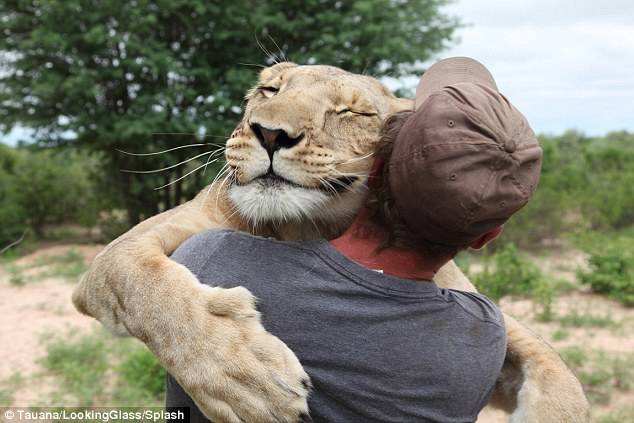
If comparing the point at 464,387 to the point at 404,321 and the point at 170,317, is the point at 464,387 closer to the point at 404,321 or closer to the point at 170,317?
the point at 404,321

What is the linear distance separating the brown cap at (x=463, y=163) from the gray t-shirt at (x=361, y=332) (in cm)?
21

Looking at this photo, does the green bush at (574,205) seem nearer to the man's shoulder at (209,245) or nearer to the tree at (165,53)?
the tree at (165,53)

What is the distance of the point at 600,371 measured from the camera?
234 inches

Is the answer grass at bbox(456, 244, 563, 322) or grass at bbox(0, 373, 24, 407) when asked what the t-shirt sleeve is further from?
grass at bbox(456, 244, 563, 322)

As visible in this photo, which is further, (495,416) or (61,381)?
(61,381)

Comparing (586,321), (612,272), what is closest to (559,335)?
(586,321)

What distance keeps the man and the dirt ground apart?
3768 millimetres

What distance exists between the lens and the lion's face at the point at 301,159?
6.48 ft

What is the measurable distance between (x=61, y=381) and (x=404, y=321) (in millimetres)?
4941

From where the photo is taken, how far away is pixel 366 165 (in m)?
2.12

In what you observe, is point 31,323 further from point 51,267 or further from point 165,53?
point 165,53

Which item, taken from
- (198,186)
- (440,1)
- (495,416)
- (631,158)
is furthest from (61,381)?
(631,158)

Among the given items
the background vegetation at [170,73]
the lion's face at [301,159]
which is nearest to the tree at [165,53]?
the background vegetation at [170,73]

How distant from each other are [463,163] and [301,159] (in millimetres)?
590
